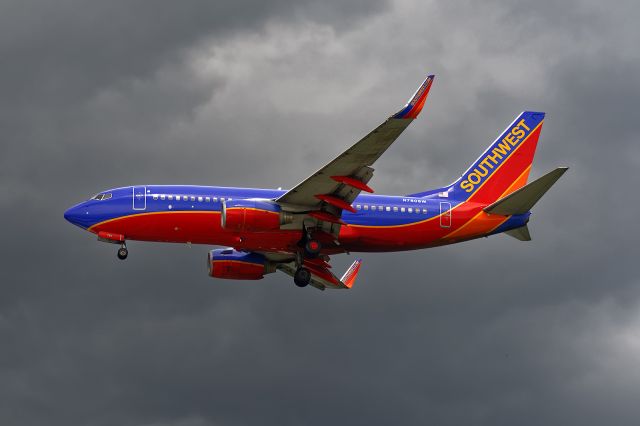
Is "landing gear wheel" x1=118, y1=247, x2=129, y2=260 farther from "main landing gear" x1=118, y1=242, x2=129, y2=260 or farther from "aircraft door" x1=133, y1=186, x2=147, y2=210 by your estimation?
"aircraft door" x1=133, y1=186, x2=147, y2=210

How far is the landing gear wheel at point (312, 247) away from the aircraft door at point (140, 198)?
34.6 feet

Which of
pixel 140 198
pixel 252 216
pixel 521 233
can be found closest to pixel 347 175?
pixel 252 216

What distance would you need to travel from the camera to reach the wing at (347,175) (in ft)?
249

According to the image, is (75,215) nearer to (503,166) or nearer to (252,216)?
(252,216)

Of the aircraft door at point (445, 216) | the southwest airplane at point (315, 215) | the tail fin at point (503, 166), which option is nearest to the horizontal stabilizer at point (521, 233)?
the southwest airplane at point (315, 215)

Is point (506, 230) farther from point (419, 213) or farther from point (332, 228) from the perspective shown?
point (332, 228)

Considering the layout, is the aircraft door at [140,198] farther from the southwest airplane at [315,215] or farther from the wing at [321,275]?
the wing at [321,275]

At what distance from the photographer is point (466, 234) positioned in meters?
91.3

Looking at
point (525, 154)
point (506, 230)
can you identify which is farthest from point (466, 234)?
point (525, 154)

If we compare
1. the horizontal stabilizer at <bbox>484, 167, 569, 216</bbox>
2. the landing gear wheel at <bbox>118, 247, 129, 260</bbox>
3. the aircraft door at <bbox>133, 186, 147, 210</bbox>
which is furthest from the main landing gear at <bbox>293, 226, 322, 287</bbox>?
the horizontal stabilizer at <bbox>484, 167, 569, 216</bbox>

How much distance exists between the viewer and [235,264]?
96688 mm

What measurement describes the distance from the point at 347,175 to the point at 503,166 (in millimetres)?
17163

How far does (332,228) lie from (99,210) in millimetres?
14941

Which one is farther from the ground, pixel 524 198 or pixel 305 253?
pixel 524 198
